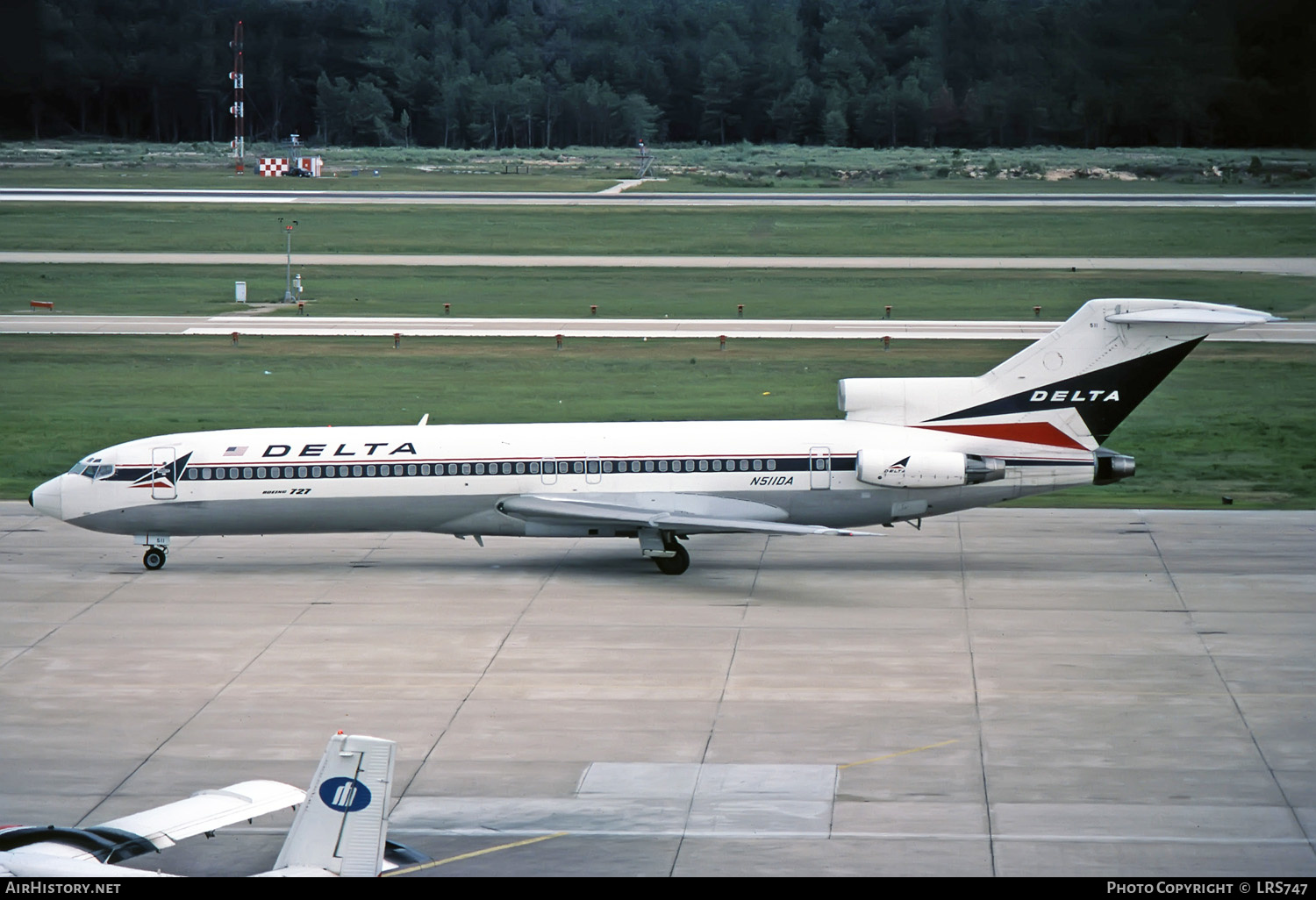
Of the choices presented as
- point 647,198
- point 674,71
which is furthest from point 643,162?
point 674,71

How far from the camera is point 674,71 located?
105 metres

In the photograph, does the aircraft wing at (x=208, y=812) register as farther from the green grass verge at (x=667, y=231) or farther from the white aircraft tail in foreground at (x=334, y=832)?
the green grass verge at (x=667, y=231)

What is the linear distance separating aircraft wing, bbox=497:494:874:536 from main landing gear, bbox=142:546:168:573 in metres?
7.52

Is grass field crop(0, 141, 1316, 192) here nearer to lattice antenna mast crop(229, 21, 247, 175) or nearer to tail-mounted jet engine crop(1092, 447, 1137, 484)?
lattice antenna mast crop(229, 21, 247, 175)

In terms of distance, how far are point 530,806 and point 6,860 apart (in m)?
7.12

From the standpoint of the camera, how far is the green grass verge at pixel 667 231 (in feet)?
305

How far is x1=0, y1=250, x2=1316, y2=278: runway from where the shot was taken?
8456 centimetres

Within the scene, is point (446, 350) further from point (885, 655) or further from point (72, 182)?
point (72, 182)

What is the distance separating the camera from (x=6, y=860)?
577 inches

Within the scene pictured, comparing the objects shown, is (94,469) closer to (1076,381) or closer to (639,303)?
(1076,381)

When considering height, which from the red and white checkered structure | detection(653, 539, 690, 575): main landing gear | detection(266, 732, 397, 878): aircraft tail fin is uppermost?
the red and white checkered structure

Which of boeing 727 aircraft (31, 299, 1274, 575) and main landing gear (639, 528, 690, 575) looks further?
main landing gear (639, 528, 690, 575)

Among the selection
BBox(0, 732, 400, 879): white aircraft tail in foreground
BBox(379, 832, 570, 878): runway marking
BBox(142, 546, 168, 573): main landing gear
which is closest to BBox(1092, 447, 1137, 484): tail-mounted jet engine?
BBox(379, 832, 570, 878): runway marking
